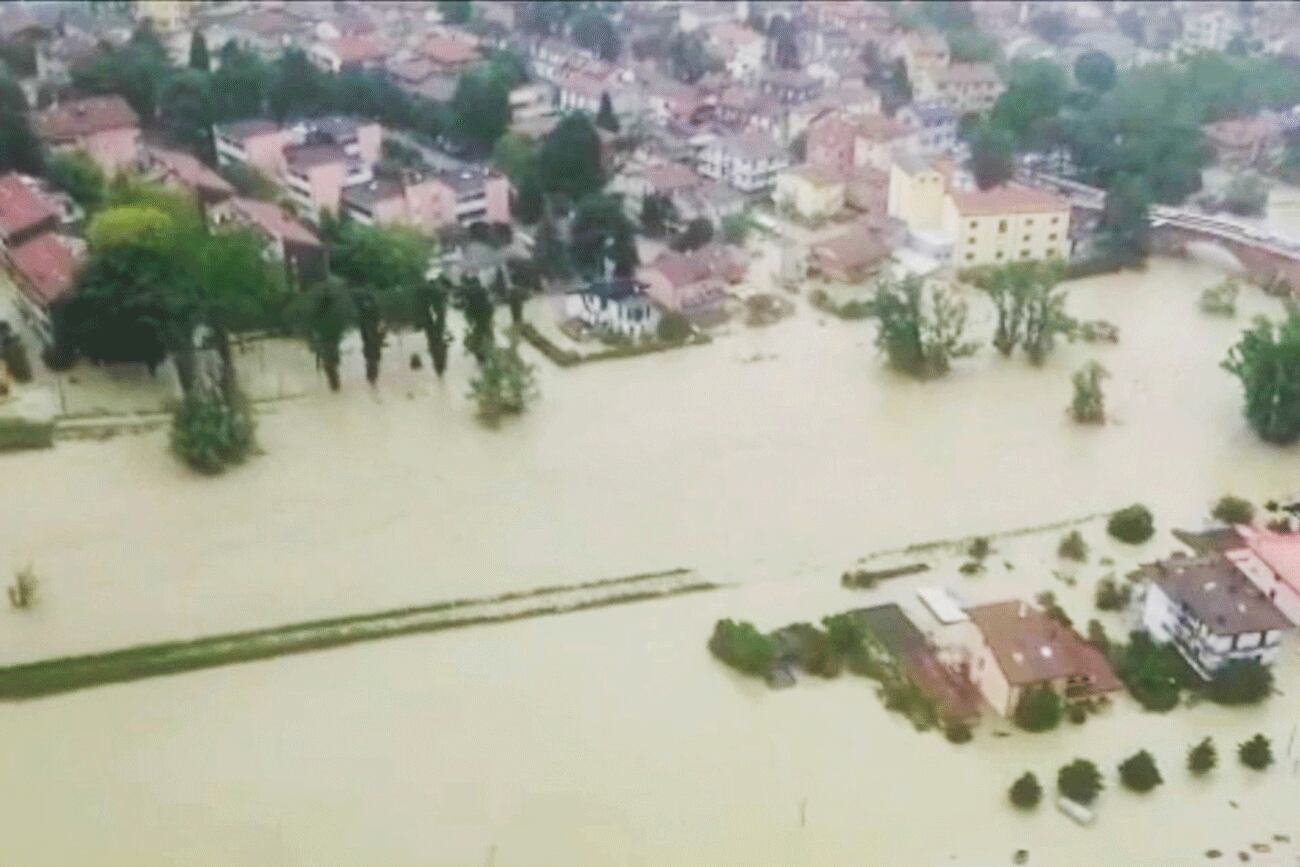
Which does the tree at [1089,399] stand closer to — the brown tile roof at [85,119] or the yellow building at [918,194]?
the yellow building at [918,194]

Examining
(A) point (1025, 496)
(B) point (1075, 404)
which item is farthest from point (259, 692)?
(B) point (1075, 404)

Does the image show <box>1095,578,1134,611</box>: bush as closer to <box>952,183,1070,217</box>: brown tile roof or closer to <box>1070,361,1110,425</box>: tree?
<box>1070,361,1110,425</box>: tree

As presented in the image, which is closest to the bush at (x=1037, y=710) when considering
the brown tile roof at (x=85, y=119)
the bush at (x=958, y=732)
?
the bush at (x=958, y=732)

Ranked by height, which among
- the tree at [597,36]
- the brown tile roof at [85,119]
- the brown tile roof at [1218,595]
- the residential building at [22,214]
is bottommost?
the brown tile roof at [1218,595]

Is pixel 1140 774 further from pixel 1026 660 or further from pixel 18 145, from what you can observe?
pixel 18 145

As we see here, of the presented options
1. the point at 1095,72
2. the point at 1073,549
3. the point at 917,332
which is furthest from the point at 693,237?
the point at 1095,72

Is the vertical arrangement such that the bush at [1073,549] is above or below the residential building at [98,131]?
below

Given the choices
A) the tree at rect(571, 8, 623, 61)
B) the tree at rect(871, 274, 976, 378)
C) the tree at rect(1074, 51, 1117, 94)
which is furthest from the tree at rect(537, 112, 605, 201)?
the tree at rect(1074, 51, 1117, 94)
